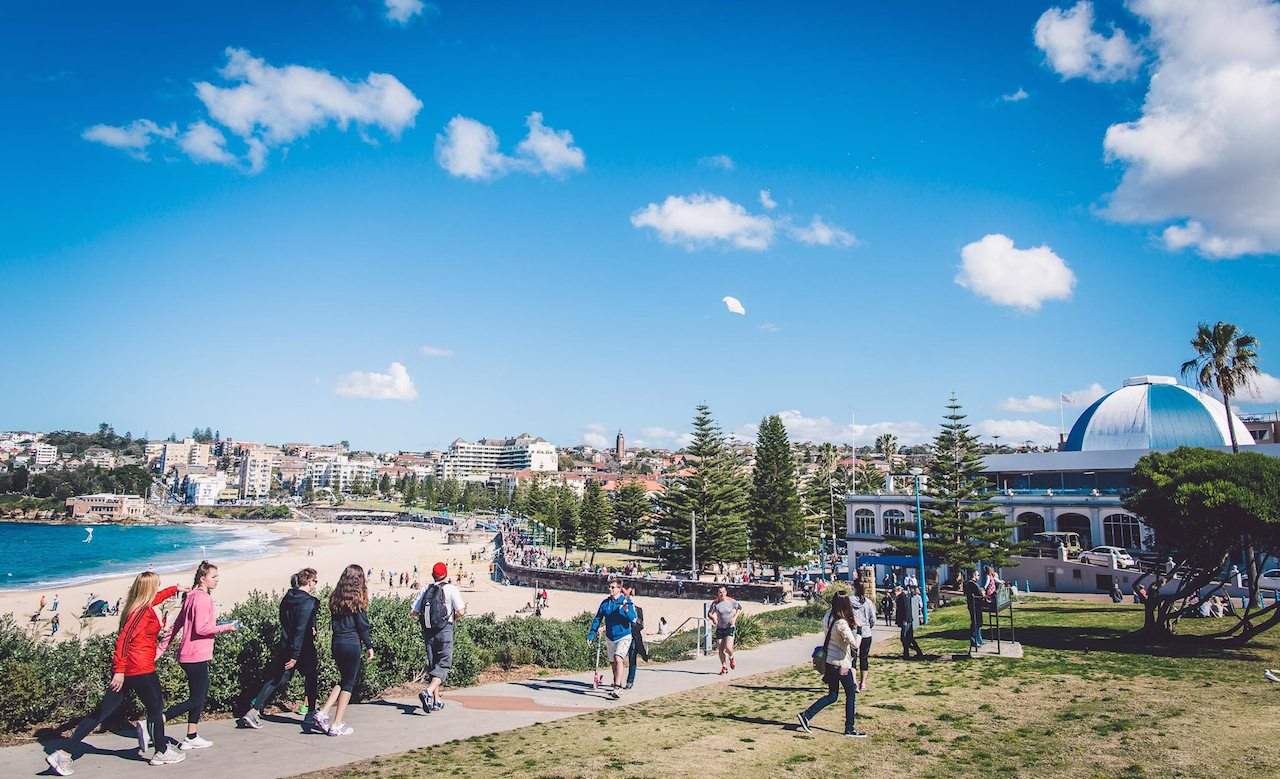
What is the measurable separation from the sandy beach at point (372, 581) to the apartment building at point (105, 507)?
48.9m

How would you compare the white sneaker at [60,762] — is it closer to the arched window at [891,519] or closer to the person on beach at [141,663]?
the person on beach at [141,663]

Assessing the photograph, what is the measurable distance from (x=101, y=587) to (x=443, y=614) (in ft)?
174

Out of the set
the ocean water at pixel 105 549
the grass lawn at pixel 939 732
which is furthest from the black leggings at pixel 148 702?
the ocean water at pixel 105 549

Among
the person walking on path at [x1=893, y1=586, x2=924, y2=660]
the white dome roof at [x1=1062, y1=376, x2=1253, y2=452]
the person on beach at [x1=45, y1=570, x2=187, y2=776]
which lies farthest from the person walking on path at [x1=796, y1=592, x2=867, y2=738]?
the white dome roof at [x1=1062, y1=376, x2=1253, y2=452]

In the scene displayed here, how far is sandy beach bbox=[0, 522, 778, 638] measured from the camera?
3322cm

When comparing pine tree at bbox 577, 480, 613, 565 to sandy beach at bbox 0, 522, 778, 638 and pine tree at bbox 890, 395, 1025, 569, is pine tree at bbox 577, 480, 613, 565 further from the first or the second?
pine tree at bbox 890, 395, 1025, 569

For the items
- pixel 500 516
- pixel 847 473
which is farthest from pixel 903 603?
pixel 500 516

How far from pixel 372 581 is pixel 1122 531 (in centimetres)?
4905

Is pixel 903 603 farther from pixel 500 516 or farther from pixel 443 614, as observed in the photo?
pixel 500 516

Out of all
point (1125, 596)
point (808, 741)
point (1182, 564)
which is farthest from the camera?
point (1125, 596)

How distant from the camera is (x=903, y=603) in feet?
37.3

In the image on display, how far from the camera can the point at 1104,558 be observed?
30.1 meters

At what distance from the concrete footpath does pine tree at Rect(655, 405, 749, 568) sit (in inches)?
1307

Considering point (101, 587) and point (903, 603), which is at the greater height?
point (903, 603)
